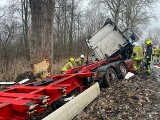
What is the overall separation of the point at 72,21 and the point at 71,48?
Result: 8.46 m

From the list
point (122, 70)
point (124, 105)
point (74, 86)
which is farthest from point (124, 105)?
point (122, 70)

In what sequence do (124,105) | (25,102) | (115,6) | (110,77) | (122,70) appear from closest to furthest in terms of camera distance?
(25,102), (124,105), (110,77), (122,70), (115,6)

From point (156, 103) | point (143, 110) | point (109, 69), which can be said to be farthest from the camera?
point (109, 69)

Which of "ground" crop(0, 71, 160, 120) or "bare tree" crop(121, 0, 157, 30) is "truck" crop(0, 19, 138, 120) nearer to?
"ground" crop(0, 71, 160, 120)

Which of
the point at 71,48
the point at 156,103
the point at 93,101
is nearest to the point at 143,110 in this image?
the point at 156,103

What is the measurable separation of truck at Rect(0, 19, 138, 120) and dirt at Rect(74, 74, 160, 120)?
23 cm

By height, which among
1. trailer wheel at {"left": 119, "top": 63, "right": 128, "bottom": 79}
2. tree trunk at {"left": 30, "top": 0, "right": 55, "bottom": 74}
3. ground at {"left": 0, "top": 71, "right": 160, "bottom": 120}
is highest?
tree trunk at {"left": 30, "top": 0, "right": 55, "bottom": 74}

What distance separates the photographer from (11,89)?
569cm

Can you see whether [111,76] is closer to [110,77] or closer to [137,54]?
[110,77]

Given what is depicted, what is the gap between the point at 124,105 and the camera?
5.84 m

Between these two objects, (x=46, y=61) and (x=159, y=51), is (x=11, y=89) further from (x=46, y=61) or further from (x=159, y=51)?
(x=159, y=51)

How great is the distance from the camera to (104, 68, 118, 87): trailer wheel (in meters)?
7.82

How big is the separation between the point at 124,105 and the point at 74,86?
1.42m

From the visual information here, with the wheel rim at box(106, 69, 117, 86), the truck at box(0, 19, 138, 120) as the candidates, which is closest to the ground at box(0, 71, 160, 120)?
the truck at box(0, 19, 138, 120)
